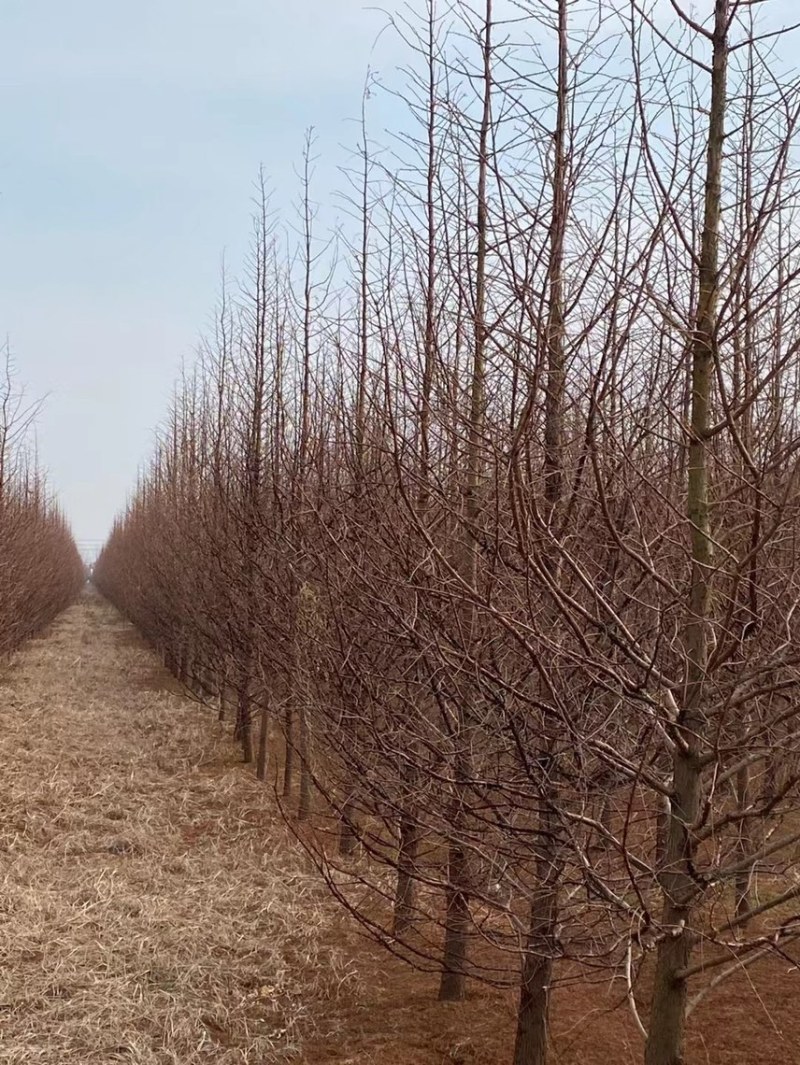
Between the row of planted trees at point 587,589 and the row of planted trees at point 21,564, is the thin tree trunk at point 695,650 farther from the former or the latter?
the row of planted trees at point 21,564

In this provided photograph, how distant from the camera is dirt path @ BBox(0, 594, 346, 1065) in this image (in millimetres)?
4578

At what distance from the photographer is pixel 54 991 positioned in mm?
4859

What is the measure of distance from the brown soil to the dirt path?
0.05ft

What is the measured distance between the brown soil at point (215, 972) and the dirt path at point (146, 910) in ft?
0.05

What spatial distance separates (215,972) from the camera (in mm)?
5273

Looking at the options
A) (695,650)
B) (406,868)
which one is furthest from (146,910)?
(695,650)

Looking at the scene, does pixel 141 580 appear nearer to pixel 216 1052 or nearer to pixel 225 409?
pixel 225 409

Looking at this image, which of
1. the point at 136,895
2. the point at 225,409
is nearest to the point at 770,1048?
the point at 136,895

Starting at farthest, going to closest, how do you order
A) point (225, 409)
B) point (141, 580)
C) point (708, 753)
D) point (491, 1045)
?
point (141, 580) < point (225, 409) < point (491, 1045) < point (708, 753)

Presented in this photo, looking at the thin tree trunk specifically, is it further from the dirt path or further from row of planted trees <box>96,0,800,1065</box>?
the dirt path

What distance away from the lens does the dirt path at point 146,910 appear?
4.58 metres

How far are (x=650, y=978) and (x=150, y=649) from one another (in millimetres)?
20154

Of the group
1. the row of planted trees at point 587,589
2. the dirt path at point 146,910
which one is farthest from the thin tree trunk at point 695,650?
the dirt path at point 146,910

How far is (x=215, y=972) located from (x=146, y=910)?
0.97 meters
